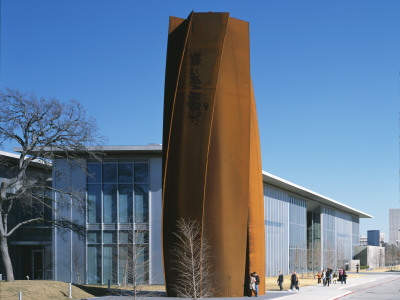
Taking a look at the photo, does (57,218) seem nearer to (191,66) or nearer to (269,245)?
(191,66)

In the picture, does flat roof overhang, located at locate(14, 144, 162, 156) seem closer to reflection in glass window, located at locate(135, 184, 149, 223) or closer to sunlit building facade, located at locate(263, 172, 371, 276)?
reflection in glass window, located at locate(135, 184, 149, 223)

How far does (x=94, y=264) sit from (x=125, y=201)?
5.44 meters

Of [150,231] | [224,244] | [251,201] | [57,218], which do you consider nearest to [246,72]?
[251,201]

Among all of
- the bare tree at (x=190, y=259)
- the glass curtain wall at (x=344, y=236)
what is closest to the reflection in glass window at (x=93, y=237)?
the bare tree at (x=190, y=259)

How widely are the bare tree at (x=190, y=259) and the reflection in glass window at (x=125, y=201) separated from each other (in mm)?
14466

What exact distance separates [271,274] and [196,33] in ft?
123

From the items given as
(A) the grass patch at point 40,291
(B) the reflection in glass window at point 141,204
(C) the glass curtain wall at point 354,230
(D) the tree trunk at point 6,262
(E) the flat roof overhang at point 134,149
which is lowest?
(C) the glass curtain wall at point 354,230

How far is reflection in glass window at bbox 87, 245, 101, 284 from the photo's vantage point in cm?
4641

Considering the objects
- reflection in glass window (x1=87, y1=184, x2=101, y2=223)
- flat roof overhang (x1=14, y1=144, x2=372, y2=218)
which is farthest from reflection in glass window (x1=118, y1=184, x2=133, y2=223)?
flat roof overhang (x1=14, y1=144, x2=372, y2=218)

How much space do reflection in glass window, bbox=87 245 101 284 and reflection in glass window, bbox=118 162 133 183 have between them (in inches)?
224

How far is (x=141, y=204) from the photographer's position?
47.0m

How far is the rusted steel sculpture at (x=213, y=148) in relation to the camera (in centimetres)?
3316

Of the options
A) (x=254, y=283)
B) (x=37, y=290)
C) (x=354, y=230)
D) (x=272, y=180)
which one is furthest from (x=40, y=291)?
(x=354, y=230)

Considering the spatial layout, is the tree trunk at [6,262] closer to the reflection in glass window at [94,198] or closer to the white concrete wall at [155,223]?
the reflection in glass window at [94,198]
